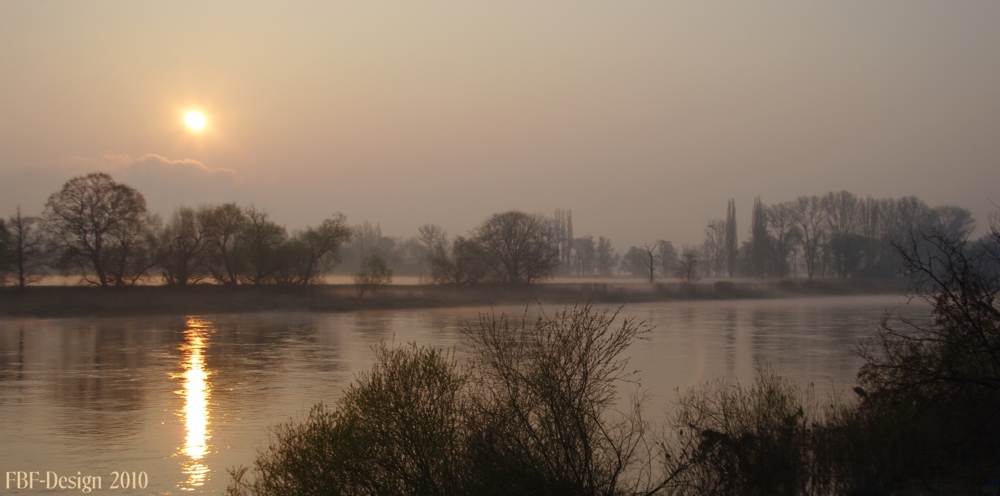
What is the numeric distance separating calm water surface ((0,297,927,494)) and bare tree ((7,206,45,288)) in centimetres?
854

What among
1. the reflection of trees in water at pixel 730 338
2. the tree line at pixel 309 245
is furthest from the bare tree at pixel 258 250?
the reflection of trees in water at pixel 730 338

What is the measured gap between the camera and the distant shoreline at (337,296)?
2270 inches

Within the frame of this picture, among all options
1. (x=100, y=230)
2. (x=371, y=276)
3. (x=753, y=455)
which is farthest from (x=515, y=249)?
(x=753, y=455)

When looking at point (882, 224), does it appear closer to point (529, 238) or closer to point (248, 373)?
point (529, 238)

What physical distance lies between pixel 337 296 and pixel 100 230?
20.5m

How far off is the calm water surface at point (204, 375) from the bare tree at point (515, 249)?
1277 inches

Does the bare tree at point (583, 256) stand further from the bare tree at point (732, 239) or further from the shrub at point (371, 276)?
the shrub at point (371, 276)

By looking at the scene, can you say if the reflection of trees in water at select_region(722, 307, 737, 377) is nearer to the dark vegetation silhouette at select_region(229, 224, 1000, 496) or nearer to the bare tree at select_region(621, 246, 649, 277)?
the dark vegetation silhouette at select_region(229, 224, 1000, 496)

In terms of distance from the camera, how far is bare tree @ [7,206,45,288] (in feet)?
191

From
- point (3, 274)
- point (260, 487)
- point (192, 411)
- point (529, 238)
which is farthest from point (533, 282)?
point (260, 487)

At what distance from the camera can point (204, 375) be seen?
2597cm

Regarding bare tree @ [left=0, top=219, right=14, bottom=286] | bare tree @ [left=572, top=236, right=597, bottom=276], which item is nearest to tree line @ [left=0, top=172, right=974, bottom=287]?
bare tree @ [left=0, top=219, right=14, bottom=286]

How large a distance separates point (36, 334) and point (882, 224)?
11136cm

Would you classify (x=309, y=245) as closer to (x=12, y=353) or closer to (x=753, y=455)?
(x=12, y=353)
